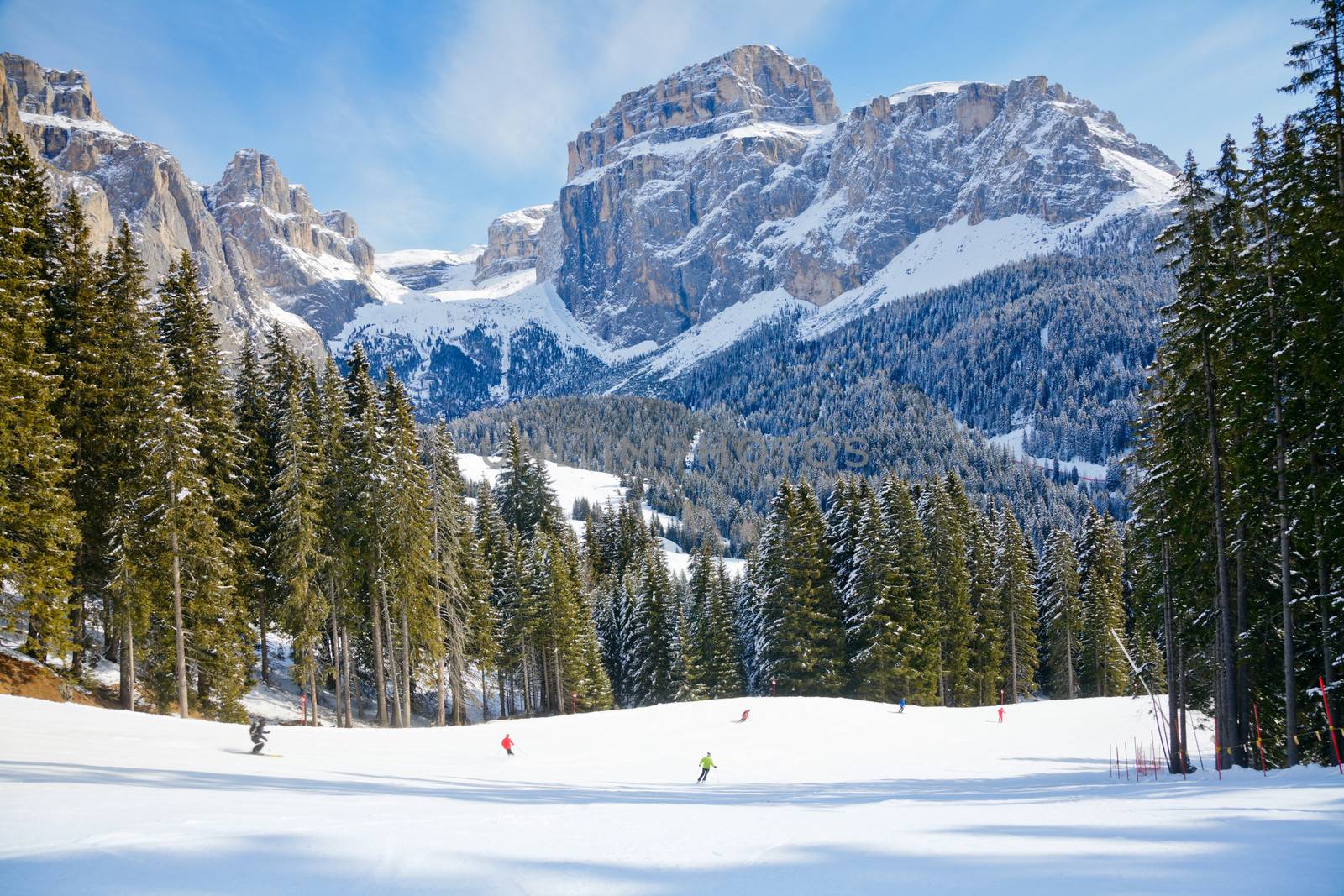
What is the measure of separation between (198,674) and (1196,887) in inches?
1225

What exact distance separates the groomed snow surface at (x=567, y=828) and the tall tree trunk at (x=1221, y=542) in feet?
10.3

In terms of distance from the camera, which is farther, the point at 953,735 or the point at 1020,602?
the point at 1020,602

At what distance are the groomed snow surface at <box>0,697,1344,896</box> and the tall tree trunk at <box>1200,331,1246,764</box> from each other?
10.3 ft

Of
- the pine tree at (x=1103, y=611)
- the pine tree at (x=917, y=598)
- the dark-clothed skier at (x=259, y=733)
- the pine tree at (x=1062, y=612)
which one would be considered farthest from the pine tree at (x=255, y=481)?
the pine tree at (x=1103, y=611)

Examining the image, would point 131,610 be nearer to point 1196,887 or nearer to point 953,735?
point 1196,887

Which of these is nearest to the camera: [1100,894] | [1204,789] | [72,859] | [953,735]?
[1100,894]

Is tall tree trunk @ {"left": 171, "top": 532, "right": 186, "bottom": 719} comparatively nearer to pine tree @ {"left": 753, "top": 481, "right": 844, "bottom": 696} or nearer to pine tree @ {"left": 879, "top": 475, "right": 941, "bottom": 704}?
pine tree @ {"left": 753, "top": 481, "right": 844, "bottom": 696}

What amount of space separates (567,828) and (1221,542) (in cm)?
1714

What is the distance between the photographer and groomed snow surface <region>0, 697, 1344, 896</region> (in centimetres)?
623

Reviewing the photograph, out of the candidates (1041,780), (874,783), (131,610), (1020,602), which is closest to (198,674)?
(131,610)

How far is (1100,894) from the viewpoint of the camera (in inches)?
226

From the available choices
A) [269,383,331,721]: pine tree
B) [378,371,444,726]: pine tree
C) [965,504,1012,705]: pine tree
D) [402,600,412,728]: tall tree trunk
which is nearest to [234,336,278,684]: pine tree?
[269,383,331,721]: pine tree

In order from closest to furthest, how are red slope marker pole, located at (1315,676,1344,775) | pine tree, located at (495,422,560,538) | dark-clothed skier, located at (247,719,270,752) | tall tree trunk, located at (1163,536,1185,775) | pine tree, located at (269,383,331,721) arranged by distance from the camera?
red slope marker pole, located at (1315,676,1344,775) → dark-clothed skier, located at (247,719,270,752) → tall tree trunk, located at (1163,536,1185,775) → pine tree, located at (269,383,331,721) → pine tree, located at (495,422,560,538)

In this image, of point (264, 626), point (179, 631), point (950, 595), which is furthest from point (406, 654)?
point (950, 595)
